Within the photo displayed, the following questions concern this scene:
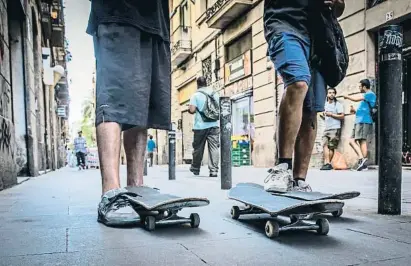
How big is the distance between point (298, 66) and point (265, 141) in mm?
10071

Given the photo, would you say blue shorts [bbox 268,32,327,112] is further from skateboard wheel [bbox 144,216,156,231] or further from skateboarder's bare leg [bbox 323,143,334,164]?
skateboarder's bare leg [bbox 323,143,334,164]

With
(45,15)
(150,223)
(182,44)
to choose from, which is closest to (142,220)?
(150,223)

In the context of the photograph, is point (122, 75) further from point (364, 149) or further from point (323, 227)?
point (364, 149)

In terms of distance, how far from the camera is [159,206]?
1.88m

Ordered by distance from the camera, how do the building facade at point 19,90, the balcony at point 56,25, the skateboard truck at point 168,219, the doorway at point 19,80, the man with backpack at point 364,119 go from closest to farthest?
the skateboard truck at point 168,219
the building facade at point 19,90
the doorway at point 19,80
the man with backpack at point 364,119
the balcony at point 56,25

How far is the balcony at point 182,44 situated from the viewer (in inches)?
772

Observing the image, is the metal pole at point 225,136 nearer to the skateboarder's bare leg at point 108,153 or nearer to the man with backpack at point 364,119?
the skateboarder's bare leg at point 108,153

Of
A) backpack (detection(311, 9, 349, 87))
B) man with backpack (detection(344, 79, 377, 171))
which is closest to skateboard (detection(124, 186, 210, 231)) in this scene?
backpack (detection(311, 9, 349, 87))

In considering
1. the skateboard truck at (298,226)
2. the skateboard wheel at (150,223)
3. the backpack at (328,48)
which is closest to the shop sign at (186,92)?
the backpack at (328,48)

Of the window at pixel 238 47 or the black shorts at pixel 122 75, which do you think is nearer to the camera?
the black shorts at pixel 122 75

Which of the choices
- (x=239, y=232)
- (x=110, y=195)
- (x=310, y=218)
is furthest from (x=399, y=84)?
Answer: (x=110, y=195)

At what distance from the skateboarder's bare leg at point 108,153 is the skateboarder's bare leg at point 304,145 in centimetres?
123

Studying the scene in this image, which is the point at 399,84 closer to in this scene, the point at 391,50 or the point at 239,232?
the point at 391,50

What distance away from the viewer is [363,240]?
1754 mm
